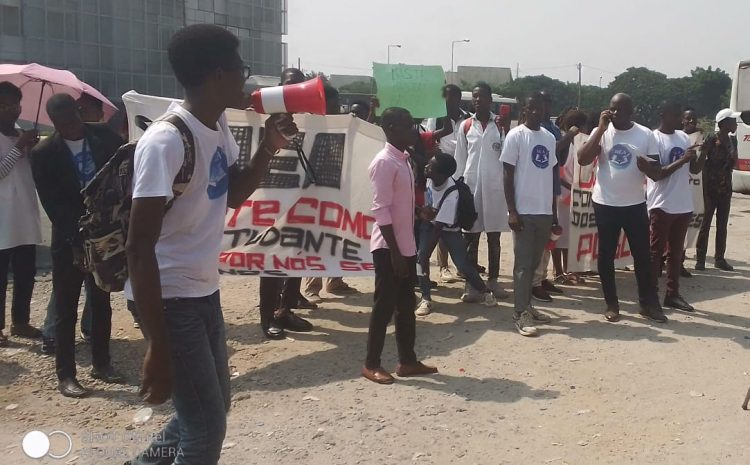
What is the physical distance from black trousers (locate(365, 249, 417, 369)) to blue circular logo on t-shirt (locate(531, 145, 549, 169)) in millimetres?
1625

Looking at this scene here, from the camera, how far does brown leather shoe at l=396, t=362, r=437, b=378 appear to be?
193 inches

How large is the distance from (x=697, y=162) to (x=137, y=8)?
40.1m

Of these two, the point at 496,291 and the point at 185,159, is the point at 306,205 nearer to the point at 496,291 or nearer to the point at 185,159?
the point at 496,291

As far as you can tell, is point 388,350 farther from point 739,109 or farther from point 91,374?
point 739,109

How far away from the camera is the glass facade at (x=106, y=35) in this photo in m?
37.3

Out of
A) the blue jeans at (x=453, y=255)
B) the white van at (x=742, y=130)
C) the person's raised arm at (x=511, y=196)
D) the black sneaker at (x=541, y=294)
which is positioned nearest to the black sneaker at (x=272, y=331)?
the blue jeans at (x=453, y=255)

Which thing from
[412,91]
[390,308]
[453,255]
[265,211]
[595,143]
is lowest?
[390,308]

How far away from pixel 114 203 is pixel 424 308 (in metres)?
4.31

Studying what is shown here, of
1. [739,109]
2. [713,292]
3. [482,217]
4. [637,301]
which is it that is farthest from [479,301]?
[739,109]

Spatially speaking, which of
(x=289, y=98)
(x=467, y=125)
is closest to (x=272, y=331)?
(x=467, y=125)

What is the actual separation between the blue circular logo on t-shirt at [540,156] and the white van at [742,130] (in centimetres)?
1029

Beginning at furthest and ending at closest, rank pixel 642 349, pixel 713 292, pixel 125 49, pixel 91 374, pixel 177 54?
pixel 125 49, pixel 713 292, pixel 642 349, pixel 91 374, pixel 177 54

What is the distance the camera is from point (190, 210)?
2.55m

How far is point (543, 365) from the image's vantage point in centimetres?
513
